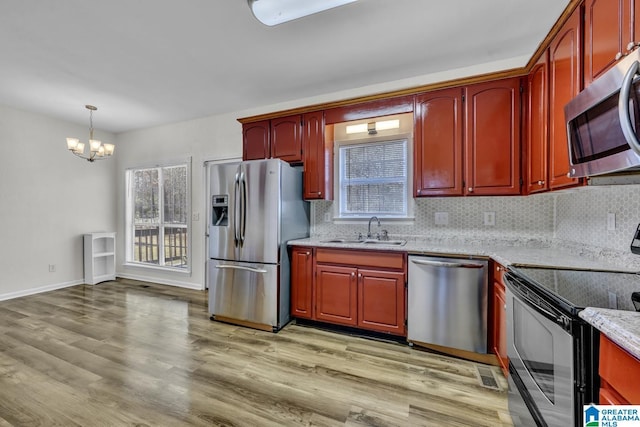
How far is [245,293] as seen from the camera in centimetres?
300

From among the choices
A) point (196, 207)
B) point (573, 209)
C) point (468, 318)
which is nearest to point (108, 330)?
point (196, 207)

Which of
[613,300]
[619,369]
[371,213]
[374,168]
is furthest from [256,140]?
[619,369]

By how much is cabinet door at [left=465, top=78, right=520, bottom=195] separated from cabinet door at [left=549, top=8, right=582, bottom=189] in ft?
1.41

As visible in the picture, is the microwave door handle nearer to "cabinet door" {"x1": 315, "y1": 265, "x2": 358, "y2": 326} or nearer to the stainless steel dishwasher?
the stainless steel dishwasher

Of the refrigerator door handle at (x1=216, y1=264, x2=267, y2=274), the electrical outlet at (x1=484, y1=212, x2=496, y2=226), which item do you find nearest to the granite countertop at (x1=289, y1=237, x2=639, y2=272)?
the electrical outlet at (x1=484, y1=212, x2=496, y2=226)

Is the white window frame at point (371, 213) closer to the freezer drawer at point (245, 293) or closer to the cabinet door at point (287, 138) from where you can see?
the cabinet door at point (287, 138)

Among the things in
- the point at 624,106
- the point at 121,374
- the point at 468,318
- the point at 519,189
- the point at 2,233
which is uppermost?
the point at 624,106

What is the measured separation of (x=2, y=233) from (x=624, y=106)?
20.6 ft

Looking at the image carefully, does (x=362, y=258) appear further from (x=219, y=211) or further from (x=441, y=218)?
(x=219, y=211)

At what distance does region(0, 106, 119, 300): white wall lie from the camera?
12.9 ft

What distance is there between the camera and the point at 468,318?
226 cm

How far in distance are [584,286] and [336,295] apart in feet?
6.38

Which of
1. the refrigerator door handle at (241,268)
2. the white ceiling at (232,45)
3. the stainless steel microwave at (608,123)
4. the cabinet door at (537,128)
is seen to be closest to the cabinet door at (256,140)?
the white ceiling at (232,45)

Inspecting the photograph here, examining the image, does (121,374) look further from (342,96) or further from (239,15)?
(342,96)
